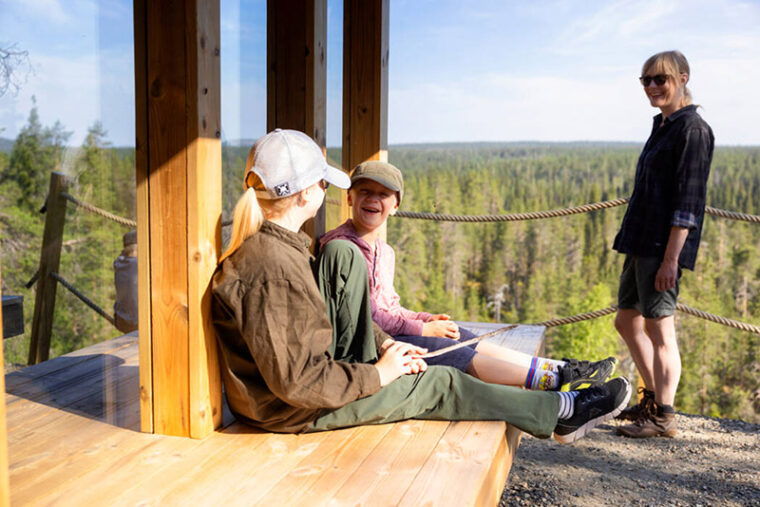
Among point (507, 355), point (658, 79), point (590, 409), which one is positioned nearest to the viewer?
point (590, 409)

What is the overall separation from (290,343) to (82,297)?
2.01ft

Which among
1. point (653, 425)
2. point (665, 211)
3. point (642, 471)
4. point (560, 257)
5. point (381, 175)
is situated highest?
point (381, 175)

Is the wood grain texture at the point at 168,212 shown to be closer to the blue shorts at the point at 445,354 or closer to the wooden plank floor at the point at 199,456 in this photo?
the wooden plank floor at the point at 199,456

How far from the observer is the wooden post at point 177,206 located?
182 cm

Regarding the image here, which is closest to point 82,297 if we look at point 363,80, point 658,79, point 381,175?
point 381,175

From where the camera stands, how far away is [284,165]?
6.19 feet

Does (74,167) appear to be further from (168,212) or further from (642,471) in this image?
(642,471)

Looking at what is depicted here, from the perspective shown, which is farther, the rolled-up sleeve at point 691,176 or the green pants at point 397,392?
the rolled-up sleeve at point 691,176

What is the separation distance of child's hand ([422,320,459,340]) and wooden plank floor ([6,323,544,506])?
1.34ft

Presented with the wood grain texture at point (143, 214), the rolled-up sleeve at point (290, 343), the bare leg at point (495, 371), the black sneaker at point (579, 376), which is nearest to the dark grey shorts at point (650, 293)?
the black sneaker at point (579, 376)

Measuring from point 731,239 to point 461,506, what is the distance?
4496 cm

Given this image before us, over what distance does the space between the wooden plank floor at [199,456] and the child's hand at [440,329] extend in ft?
1.34

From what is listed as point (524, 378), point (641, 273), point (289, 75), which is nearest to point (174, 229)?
point (289, 75)

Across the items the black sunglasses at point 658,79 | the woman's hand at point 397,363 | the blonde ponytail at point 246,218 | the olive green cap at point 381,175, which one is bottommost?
the woman's hand at point 397,363
